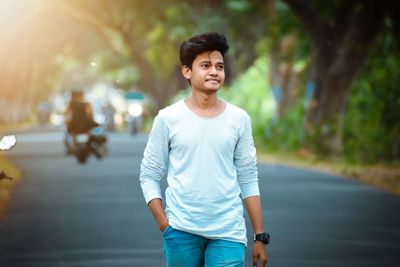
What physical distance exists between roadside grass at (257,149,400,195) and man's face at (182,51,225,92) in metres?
13.7

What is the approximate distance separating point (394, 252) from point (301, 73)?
2621cm

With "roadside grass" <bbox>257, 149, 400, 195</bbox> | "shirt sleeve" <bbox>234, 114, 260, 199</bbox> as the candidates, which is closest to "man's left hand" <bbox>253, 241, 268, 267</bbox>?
"shirt sleeve" <bbox>234, 114, 260, 199</bbox>

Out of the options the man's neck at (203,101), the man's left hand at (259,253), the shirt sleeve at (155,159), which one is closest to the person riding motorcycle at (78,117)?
the shirt sleeve at (155,159)

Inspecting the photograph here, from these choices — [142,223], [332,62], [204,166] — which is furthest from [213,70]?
[332,62]

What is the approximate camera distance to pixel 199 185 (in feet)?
18.2

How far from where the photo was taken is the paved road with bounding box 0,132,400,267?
36.6ft

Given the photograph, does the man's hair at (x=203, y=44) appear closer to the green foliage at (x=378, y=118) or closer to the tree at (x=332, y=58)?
the green foliage at (x=378, y=118)

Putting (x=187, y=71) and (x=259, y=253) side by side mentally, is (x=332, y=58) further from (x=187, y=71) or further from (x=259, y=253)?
(x=259, y=253)

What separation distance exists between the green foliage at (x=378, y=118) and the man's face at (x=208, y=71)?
18.4 metres

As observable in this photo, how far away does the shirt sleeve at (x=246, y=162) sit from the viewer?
5.69 m

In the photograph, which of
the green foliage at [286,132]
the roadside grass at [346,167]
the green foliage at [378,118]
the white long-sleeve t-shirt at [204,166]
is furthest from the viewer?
the green foliage at [286,132]

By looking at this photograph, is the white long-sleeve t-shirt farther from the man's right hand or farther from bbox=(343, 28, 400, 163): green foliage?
bbox=(343, 28, 400, 163): green foliage

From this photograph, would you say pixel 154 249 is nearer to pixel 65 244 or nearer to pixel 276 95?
pixel 65 244

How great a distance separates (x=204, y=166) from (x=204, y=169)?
0.6 inches
